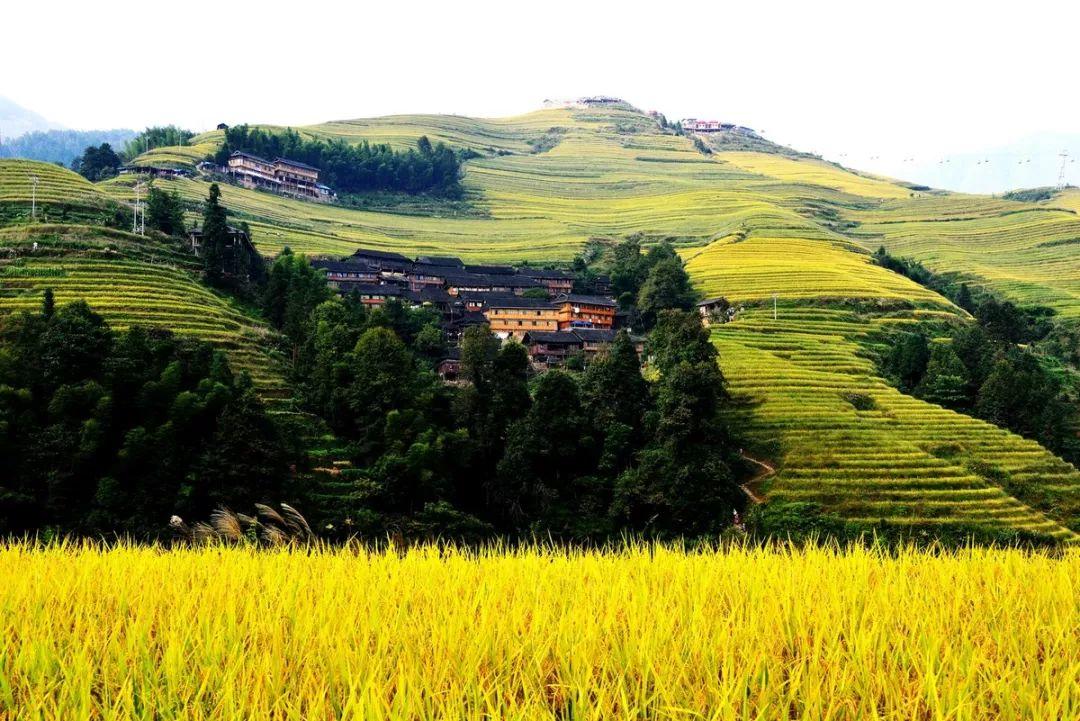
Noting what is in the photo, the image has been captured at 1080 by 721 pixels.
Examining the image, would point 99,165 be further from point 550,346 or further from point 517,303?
point 550,346

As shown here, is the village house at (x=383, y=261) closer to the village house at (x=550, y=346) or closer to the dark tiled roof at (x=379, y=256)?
the dark tiled roof at (x=379, y=256)

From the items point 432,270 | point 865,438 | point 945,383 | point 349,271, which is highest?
point 432,270

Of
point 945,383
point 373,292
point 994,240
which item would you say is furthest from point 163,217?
point 994,240

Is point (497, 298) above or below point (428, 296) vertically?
above

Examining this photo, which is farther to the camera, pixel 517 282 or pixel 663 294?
pixel 517 282

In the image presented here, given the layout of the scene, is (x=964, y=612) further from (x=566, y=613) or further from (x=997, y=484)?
(x=997, y=484)

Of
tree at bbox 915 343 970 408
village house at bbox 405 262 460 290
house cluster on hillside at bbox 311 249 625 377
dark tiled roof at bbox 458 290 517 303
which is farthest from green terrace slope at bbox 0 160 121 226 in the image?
tree at bbox 915 343 970 408

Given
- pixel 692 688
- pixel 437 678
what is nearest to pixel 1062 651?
pixel 692 688

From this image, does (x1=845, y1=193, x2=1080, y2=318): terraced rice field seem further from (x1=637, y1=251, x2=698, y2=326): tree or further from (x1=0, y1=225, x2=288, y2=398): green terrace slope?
(x1=0, y1=225, x2=288, y2=398): green terrace slope
